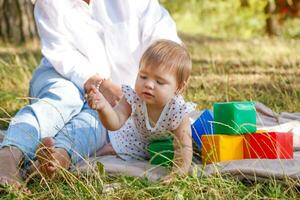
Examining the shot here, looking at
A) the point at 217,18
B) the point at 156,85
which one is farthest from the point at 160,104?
the point at 217,18

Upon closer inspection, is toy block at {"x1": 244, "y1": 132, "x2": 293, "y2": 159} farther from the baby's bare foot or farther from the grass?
the baby's bare foot

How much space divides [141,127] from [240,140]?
15.1 inches

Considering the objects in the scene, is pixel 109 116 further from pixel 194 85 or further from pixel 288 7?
pixel 288 7

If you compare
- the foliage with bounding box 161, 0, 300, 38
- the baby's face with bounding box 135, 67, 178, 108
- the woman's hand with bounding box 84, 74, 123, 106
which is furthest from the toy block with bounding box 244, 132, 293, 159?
the foliage with bounding box 161, 0, 300, 38

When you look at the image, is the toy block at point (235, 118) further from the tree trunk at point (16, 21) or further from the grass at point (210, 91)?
the tree trunk at point (16, 21)

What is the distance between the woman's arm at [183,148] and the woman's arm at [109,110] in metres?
0.21

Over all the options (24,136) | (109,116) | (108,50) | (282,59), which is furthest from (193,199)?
(282,59)

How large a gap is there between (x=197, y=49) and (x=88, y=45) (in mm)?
3701

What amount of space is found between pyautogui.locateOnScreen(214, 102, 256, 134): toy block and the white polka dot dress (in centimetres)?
12

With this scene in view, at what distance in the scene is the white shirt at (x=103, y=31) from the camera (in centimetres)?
366

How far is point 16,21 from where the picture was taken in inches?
289

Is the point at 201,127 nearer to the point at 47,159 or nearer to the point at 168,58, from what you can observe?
the point at 168,58

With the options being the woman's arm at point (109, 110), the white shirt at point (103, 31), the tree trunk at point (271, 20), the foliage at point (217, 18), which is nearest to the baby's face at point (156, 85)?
the woman's arm at point (109, 110)

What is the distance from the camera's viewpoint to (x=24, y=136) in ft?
10.0
